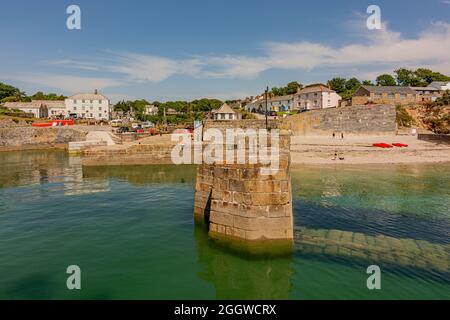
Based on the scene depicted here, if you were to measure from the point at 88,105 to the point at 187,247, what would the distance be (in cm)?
10052

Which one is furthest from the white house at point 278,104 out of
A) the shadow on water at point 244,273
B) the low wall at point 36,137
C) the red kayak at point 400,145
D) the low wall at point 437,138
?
the shadow on water at point 244,273

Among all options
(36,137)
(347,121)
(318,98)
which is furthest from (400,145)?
(36,137)

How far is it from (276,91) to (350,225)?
103029 millimetres

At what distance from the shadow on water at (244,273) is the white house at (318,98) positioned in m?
72.6

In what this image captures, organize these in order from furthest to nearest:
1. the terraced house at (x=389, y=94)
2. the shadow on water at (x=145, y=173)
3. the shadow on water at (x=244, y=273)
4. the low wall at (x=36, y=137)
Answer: the terraced house at (x=389, y=94) → the low wall at (x=36, y=137) → the shadow on water at (x=145, y=173) → the shadow on water at (x=244, y=273)

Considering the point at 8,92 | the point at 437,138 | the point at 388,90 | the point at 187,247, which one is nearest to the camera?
the point at 187,247

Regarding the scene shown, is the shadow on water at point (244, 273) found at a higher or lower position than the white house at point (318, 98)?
lower

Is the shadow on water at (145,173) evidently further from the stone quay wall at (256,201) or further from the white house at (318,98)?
the white house at (318,98)

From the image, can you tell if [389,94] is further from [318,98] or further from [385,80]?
[385,80]

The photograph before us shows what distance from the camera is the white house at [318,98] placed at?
78.4 metres

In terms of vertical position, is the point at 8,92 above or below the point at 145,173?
above

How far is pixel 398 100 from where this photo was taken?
70812 mm

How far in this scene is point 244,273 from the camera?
10586 millimetres
